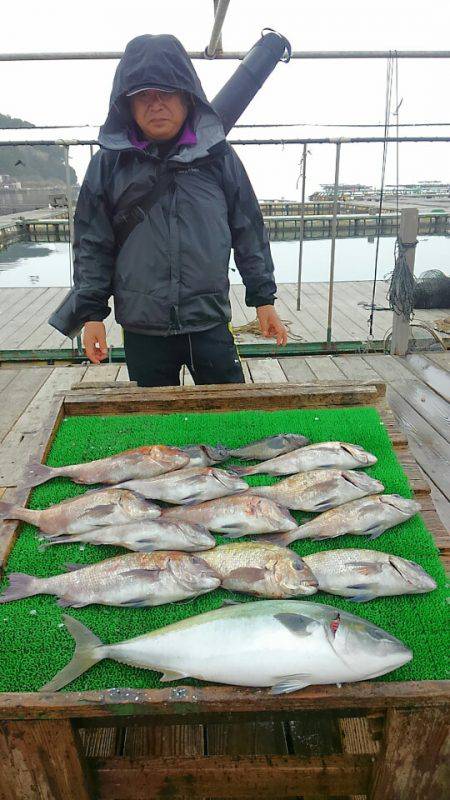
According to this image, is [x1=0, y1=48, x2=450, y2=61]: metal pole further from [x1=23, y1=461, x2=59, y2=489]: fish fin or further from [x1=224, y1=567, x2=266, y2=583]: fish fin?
[x1=224, y1=567, x2=266, y2=583]: fish fin

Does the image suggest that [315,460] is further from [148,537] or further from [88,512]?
[88,512]

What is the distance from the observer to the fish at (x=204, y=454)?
2296mm

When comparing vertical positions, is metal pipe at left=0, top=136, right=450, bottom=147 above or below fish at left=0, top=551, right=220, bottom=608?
above

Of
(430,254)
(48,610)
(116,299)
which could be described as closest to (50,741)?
(48,610)

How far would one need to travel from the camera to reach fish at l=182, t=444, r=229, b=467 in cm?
230

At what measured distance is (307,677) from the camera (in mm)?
1345

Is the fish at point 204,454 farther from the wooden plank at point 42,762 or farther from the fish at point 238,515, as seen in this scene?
the wooden plank at point 42,762

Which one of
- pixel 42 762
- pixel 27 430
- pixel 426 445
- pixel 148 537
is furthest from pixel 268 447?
pixel 27 430

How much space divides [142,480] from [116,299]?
1199 millimetres

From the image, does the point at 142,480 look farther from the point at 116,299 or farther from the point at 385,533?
the point at 116,299

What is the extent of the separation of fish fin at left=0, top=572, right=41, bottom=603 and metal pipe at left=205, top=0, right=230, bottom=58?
323 centimetres

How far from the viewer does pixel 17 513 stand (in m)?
1.99

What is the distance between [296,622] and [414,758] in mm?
457

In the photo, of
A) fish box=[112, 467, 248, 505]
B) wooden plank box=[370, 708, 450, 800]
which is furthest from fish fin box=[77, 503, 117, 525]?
A: wooden plank box=[370, 708, 450, 800]
